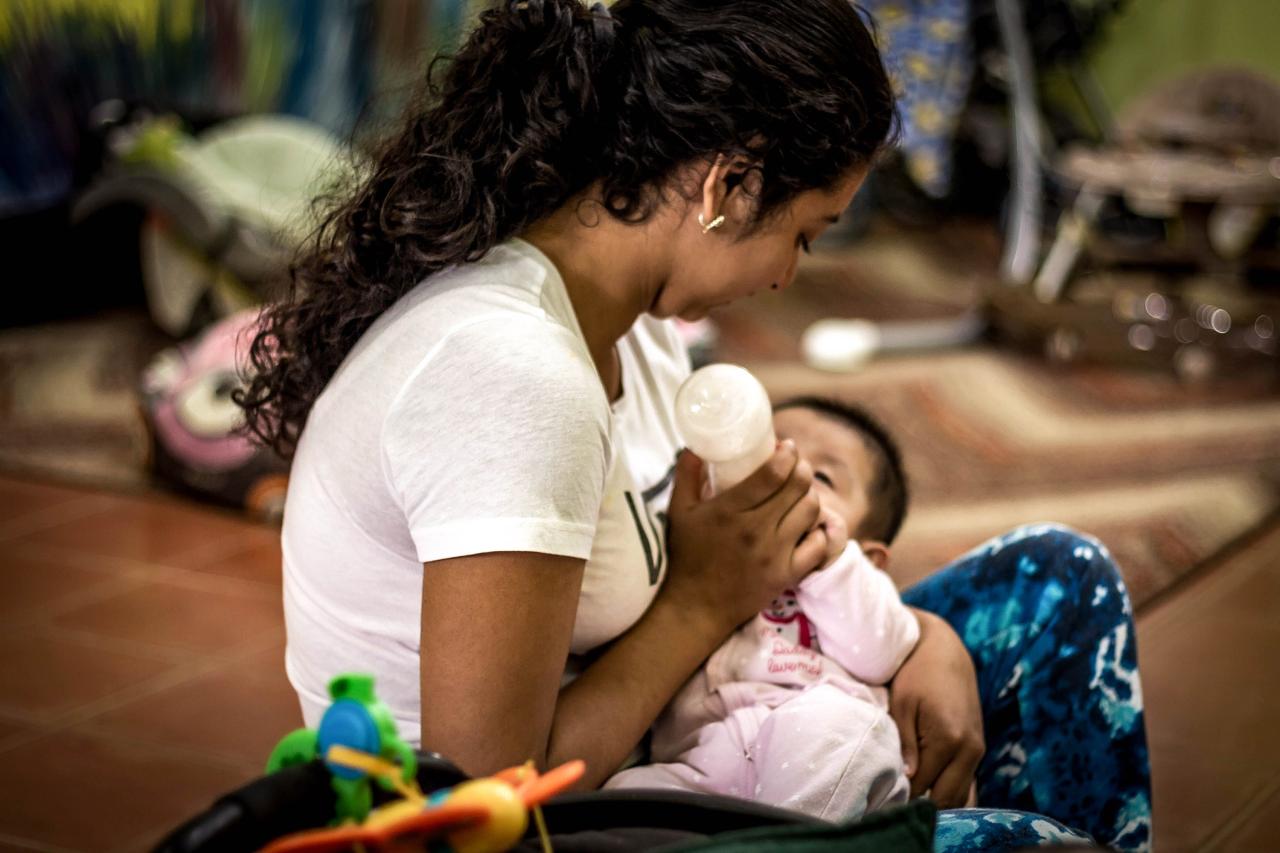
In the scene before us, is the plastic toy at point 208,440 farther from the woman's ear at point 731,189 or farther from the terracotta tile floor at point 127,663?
the woman's ear at point 731,189

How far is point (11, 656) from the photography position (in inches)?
91.2

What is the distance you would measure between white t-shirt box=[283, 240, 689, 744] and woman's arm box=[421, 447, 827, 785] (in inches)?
0.9

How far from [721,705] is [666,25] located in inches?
23.1

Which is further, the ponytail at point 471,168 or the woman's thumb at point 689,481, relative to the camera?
the woman's thumb at point 689,481

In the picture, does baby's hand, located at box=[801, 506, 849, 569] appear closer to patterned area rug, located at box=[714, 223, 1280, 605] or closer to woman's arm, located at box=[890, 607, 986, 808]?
woman's arm, located at box=[890, 607, 986, 808]

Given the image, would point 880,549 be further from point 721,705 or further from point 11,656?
point 11,656

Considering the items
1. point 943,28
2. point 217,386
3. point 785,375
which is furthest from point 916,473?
point 217,386

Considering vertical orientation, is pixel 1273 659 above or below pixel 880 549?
below

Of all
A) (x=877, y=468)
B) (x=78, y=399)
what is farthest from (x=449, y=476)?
(x=78, y=399)

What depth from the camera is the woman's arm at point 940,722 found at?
1211mm

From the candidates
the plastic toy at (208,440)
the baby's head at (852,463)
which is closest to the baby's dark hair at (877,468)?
the baby's head at (852,463)

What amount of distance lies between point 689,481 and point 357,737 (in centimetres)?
56

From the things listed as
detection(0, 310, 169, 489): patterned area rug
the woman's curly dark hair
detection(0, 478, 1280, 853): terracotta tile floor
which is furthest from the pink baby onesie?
detection(0, 310, 169, 489): patterned area rug

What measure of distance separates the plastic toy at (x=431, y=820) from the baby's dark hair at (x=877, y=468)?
2.86 ft
